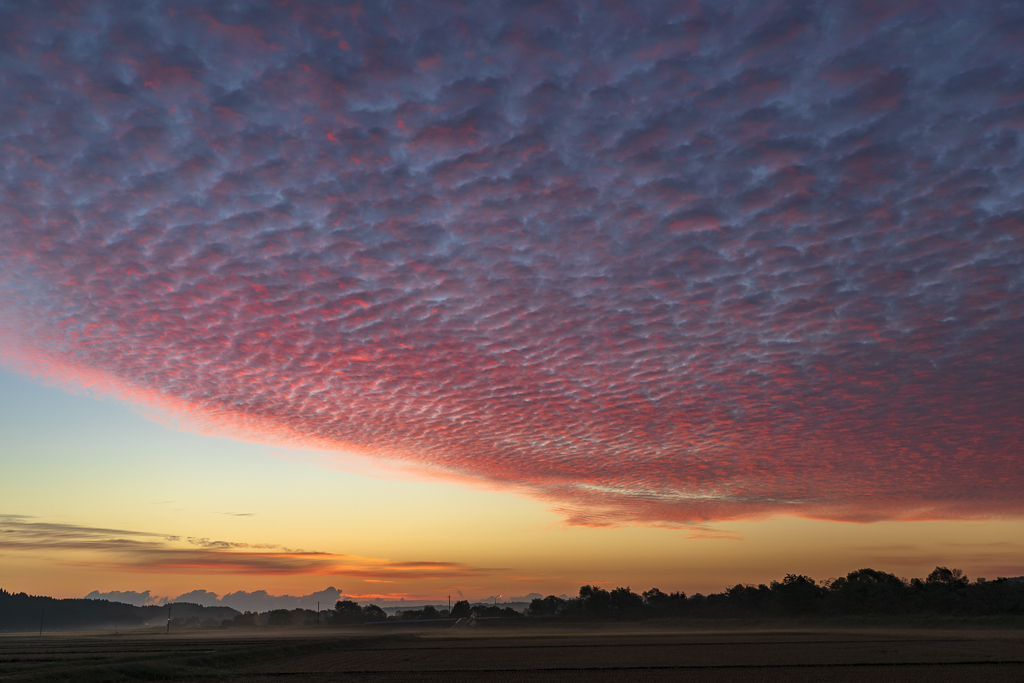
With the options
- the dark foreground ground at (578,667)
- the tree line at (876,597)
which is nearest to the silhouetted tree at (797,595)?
the tree line at (876,597)

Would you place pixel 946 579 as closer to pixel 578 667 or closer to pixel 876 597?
pixel 876 597

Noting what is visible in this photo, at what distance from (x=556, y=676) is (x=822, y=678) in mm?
17277

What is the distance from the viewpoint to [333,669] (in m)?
54.2

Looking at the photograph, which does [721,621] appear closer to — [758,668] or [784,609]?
[784,609]

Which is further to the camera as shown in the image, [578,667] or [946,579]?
[946,579]

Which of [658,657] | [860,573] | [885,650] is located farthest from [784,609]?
→ [658,657]

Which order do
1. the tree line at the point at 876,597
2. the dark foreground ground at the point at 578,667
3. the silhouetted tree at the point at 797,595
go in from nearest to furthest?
the dark foreground ground at the point at 578,667 → the tree line at the point at 876,597 → the silhouetted tree at the point at 797,595

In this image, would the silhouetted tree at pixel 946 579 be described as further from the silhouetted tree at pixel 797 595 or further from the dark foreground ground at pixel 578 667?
the dark foreground ground at pixel 578 667

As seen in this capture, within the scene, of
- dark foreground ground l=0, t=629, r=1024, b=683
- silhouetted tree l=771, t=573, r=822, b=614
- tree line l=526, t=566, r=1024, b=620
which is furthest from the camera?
silhouetted tree l=771, t=573, r=822, b=614

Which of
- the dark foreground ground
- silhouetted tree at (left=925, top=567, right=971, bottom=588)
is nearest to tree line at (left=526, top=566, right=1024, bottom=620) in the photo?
silhouetted tree at (left=925, top=567, right=971, bottom=588)

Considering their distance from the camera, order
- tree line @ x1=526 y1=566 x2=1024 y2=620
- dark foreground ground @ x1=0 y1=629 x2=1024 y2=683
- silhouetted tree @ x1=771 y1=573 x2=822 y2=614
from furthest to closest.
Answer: silhouetted tree @ x1=771 y1=573 x2=822 y2=614 < tree line @ x1=526 y1=566 x2=1024 y2=620 < dark foreground ground @ x1=0 y1=629 x2=1024 y2=683

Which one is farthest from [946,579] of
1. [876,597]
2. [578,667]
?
[578,667]

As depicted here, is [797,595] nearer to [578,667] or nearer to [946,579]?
[946,579]

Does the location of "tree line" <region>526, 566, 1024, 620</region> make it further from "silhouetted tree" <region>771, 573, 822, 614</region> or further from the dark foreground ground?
the dark foreground ground
